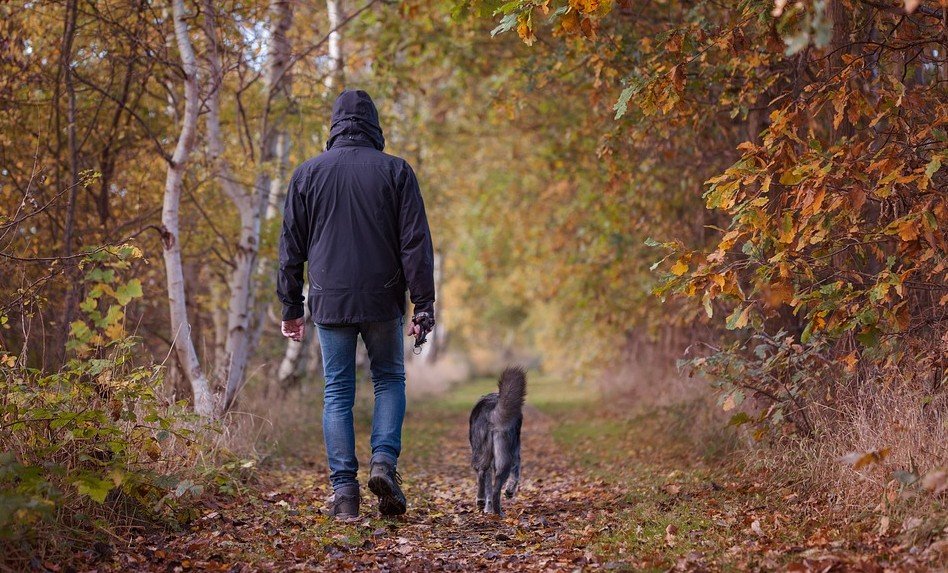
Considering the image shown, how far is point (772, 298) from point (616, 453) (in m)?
4.69

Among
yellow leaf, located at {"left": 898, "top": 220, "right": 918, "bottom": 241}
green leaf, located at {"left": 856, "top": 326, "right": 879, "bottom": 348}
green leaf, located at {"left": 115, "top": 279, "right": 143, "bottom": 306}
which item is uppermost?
yellow leaf, located at {"left": 898, "top": 220, "right": 918, "bottom": 241}

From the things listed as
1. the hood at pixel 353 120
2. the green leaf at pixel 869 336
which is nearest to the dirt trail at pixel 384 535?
the green leaf at pixel 869 336

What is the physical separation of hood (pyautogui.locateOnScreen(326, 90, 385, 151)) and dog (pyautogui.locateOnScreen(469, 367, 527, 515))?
179cm

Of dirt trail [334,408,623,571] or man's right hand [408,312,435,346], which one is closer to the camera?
dirt trail [334,408,623,571]

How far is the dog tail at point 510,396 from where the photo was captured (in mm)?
5922

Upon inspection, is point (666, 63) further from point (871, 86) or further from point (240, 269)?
point (240, 269)

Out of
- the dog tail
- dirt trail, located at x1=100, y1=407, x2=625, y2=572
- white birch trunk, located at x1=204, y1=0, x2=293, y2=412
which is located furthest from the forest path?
white birch trunk, located at x1=204, y1=0, x2=293, y2=412

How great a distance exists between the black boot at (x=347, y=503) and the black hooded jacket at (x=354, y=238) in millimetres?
1064

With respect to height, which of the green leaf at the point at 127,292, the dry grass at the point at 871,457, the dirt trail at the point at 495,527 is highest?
the green leaf at the point at 127,292

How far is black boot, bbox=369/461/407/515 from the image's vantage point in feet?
17.6

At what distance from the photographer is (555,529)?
215 inches

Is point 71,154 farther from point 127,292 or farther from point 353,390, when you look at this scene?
point 353,390

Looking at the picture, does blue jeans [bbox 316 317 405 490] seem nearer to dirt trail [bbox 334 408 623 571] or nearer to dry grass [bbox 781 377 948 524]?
dirt trail [bbox 334 408 623 571]

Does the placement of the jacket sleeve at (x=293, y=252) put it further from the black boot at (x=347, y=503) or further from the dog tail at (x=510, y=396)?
the dog tail at (x=510, y=396)
